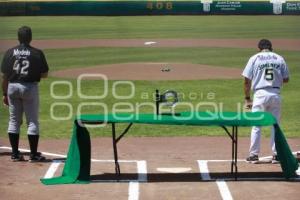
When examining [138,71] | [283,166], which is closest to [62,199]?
[283,166]

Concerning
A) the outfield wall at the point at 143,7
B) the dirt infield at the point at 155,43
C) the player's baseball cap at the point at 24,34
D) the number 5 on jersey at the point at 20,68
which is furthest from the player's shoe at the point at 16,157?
the outfield wall at the point at 143,7

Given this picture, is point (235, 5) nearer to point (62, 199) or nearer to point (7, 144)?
point (7, 144)

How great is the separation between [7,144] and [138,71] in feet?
38.7

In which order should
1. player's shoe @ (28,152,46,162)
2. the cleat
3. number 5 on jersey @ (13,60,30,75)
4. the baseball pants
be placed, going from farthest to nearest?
1. player's shoe @ (28,152,46,162)
2. the cleat
3. number 5 on jersey @ (13,60,30,75)
4. the baseball pants

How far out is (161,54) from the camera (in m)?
30.8

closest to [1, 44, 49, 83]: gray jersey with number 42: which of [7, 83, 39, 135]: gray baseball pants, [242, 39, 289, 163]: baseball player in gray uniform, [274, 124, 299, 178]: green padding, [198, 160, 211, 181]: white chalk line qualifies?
[7, 83, 39, 135]: gray baseball pants

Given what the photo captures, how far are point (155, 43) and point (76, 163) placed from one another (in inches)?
1097

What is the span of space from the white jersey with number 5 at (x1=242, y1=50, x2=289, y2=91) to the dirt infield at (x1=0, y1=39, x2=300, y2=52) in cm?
2277

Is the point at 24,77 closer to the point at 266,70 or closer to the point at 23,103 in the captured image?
the point at 23,103

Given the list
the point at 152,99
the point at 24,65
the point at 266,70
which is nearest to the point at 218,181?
the point at 266,70

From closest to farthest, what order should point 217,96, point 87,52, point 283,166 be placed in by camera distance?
point 283,166
point 217,96
point 87,52

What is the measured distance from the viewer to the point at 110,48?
3234 cm

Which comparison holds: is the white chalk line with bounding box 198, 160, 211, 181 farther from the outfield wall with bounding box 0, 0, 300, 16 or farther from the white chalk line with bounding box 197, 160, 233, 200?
the outfield wall with bounding box 0, 0, 300, 16

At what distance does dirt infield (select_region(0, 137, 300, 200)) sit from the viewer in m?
7.39
